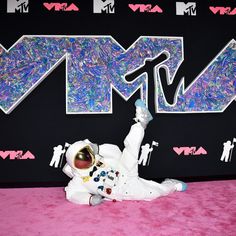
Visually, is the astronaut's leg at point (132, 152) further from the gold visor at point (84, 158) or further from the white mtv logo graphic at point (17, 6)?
the white mtv logo graphic at point (17, 6)

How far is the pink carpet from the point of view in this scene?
189 cm

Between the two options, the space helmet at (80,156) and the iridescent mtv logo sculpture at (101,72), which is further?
the iridescent mtv logo sculpture at (101,72)

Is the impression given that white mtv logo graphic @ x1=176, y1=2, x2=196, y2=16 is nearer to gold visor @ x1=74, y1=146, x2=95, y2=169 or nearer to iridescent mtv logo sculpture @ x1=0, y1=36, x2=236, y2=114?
iridescent mtv logo sculpture @ x1=0, y1=36, x2=236, y2=114

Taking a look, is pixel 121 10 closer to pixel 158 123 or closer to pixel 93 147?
pixel 158 123

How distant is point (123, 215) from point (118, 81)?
142cm

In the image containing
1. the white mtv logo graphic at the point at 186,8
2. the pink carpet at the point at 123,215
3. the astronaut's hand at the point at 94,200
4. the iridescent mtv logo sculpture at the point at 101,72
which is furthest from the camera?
the white mtv logo graphic at the point at 186,8

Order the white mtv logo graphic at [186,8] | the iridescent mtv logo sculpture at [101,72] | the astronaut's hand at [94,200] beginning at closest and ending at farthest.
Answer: the astronaut's hand at [94,200]
the iridescent mtv logo sculpture at [101,72]
the white mtv logo graphic at [186,8]

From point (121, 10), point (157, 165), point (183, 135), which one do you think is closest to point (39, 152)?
point (157, 165)

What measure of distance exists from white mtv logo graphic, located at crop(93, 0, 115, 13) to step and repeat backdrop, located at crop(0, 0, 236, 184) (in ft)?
0.04

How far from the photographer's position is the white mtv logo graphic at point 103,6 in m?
2.98

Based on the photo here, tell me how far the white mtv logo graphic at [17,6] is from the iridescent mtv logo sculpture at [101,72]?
0.30m

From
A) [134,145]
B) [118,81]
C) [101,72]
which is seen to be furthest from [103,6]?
[134,145]

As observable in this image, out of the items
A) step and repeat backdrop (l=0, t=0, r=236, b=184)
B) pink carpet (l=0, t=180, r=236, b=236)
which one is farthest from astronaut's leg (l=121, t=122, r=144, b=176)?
step and repeat backdrop (l=0, t=0, r=236, b=184)

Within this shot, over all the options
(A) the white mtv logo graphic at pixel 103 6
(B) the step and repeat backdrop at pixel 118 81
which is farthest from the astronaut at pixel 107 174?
(A) the white mtv logo graphic at pixel 103 6
